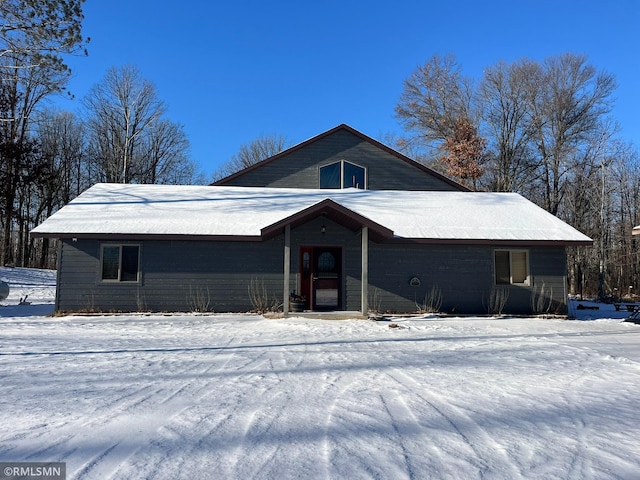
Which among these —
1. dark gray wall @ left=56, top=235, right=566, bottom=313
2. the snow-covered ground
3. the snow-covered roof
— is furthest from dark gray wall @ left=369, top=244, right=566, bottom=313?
the snow-covered ground

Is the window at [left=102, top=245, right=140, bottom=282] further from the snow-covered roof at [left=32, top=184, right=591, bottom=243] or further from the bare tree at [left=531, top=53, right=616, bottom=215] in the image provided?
the bare tree at [left=531, top=53, right=616, bottom=215]

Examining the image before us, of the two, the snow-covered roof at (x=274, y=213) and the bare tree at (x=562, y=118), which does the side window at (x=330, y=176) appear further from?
the bare tree at (x=562, y=118)

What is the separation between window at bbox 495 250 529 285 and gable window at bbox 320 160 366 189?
645cm

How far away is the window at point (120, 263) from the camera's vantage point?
11.9 m

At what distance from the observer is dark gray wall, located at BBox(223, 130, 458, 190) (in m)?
17.0

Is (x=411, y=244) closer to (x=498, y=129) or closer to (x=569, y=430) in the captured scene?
(x=569, y=430)

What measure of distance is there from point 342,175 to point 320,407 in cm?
1397

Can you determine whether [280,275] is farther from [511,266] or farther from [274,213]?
[511,266]

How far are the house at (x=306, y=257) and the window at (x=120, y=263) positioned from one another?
3 cm

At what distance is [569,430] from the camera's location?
3432mm

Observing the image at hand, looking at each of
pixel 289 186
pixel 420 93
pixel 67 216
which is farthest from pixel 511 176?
pixel 67 216

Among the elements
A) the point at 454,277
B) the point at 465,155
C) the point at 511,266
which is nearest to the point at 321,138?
the point at 454,277

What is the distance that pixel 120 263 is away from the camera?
11.9 metres

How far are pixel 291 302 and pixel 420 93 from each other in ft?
79.4
